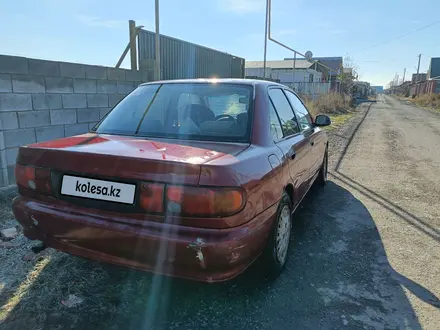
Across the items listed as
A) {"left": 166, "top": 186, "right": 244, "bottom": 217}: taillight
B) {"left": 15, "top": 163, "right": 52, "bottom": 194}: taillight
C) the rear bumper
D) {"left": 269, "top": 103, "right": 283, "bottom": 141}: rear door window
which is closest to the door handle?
{"left": 269, "top": 103, "right": 283, "bottom": 141}: rear door window

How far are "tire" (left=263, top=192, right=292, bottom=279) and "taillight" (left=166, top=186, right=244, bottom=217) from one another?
66cm

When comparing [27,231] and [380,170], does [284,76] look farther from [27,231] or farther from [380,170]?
[27,231]

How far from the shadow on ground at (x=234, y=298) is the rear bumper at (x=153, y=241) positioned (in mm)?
389

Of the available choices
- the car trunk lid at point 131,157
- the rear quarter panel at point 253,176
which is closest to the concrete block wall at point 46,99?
the car trunk lid at point 131,157

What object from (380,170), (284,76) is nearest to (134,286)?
(380,170)

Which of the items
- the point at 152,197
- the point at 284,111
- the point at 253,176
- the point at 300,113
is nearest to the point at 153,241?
the point at 152,197

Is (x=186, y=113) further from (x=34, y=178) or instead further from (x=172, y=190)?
(x=34, y=178)

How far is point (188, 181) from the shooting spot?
71.7 inches

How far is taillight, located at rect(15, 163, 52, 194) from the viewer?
7.07ft

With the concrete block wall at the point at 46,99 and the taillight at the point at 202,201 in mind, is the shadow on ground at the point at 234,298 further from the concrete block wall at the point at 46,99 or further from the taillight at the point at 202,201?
the concrete block wall at the point at 46,99

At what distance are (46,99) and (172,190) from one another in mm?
3514

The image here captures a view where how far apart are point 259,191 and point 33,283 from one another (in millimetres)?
1846

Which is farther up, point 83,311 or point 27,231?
point 27,231

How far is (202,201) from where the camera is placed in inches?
71.1
